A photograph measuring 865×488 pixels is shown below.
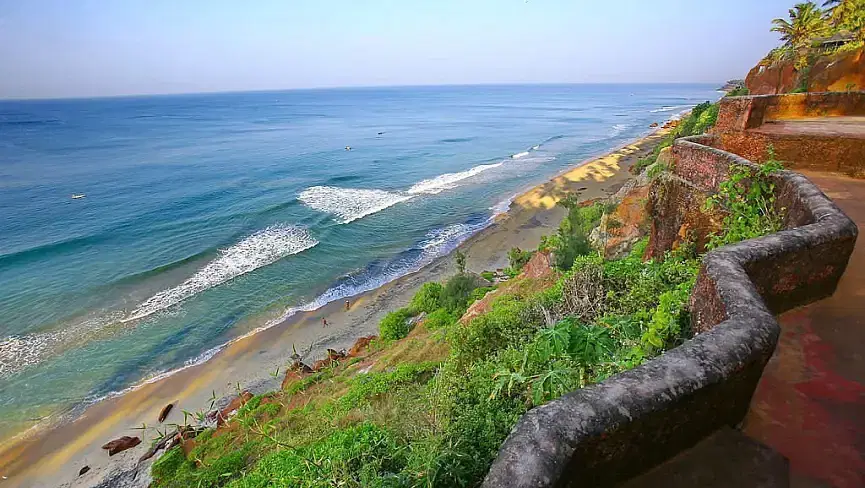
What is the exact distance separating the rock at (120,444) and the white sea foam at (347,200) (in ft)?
62.2

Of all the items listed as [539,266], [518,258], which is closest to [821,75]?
[518,258]

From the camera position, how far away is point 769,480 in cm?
283

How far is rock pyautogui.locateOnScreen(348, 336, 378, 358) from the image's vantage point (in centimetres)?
1680

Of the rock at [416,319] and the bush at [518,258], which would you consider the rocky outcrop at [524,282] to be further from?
the bush at [518,258]

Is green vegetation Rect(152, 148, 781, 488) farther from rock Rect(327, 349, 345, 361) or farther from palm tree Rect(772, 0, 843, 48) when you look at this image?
palm tree Rect(772, 0, 843, 48)

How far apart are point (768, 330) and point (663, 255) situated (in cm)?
616

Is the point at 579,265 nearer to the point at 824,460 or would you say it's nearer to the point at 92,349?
the point at 824,460

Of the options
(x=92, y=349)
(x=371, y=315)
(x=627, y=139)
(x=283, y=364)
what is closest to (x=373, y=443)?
(x=283, y=364)

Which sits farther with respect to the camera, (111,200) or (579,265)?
(111,200)

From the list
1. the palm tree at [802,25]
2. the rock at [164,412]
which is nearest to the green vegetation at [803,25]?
the palm tree at [802,25]

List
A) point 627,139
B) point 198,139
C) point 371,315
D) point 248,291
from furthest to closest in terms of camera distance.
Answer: point 198,139 < point 627,139 < point 248,291 < point 371,315

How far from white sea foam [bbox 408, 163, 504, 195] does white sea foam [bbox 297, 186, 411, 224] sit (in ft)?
7.14

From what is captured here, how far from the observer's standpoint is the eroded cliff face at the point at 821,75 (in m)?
19.0

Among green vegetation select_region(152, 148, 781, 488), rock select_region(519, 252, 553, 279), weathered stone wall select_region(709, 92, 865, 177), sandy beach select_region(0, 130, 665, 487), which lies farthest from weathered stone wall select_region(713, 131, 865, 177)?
sandy beach select_region(0, 130, 665, 487)
